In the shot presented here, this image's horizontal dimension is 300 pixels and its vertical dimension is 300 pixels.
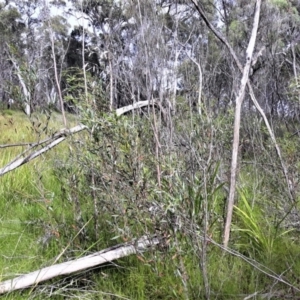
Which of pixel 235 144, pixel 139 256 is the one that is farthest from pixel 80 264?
pixel 235 144

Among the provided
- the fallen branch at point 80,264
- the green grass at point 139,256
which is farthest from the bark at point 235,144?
the fallen branch at point 80,264

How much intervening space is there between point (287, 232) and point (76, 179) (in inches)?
58.8

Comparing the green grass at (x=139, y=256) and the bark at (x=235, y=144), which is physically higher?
the bark at (x=235, y=144)

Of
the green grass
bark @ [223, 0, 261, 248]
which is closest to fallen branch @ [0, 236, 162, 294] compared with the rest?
the green grass

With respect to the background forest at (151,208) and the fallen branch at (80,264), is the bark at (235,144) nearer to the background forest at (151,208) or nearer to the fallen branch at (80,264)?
the background forest at (151,208)

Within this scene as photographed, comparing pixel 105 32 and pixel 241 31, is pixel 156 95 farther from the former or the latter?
pixel 241 31

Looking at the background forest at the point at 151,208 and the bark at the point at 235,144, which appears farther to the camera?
the bark at the point at 235,144

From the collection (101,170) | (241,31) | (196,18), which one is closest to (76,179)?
(101,170)

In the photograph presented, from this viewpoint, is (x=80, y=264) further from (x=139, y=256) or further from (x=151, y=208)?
(x=151, y=208)

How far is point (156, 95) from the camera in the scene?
3258 mm

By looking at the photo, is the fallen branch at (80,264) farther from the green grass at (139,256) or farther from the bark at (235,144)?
the bark at (235,144)

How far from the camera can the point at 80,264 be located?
2.52 metres

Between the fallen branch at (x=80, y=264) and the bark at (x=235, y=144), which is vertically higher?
the bark at (x=235, y=144)

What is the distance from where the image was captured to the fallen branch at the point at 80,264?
2352 mm
